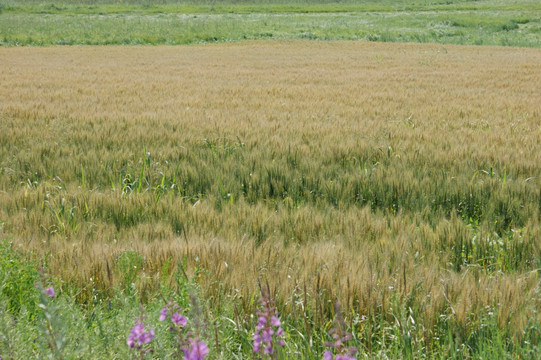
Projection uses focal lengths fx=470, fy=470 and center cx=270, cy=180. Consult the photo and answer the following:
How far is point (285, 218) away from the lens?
271 cm

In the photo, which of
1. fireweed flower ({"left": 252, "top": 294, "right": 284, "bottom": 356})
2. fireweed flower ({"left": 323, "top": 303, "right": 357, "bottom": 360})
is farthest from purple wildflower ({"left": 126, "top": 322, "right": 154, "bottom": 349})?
fireweed flower ({"left": 323, "top": 303, "right": 357, "bottom": 360})

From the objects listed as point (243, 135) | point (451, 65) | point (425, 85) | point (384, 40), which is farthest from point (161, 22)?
point (243, 135)

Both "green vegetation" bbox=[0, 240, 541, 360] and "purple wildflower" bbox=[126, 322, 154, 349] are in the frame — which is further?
"green vegetation" bbox=[0, 240, 541, 360]

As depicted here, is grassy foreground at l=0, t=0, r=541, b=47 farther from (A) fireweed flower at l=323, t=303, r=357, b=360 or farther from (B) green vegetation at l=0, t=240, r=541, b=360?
(A) fireweed flower at l=323, t=303, r=357, b=360

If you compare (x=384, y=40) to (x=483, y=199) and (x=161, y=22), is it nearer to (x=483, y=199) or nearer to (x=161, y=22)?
(x=161, y=22)

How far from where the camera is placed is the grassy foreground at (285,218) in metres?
1.52

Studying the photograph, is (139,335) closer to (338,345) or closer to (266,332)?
(266,332)

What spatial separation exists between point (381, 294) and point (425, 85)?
10.2 metres

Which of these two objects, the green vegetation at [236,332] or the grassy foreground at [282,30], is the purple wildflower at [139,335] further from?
the grassy foreground at [282,30]

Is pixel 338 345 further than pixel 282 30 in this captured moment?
No

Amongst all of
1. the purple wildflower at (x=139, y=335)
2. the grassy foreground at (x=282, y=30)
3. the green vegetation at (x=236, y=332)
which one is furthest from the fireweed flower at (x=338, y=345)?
the grassy foreground at (x=282, y=30)

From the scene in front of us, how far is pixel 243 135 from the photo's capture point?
5.42 metres

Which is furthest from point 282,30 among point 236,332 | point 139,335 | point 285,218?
point 139,335

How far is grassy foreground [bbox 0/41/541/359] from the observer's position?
1.52 m
